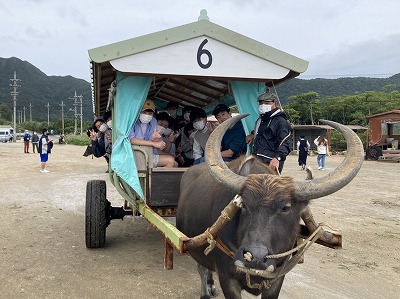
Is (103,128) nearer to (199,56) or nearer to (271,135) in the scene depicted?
(199,56)

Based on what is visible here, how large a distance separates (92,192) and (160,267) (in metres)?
1.34

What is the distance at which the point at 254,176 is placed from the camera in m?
2.53

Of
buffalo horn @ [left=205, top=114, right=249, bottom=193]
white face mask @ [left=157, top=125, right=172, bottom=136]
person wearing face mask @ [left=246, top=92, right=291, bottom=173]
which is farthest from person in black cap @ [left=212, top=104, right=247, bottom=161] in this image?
buffalo horn @ [left=205, top=114, right=249, bottom=193]

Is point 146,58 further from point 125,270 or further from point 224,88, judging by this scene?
point 125,270

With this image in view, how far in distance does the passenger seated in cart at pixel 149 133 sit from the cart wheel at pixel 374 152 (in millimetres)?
20787

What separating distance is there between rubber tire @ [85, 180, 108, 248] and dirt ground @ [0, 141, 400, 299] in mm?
230

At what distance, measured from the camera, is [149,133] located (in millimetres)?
5039

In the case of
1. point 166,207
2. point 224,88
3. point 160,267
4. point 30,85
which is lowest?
point 160,267

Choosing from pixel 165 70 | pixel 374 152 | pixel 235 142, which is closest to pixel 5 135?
pixel 374 152

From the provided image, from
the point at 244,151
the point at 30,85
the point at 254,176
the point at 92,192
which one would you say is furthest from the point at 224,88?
the point at 30,85

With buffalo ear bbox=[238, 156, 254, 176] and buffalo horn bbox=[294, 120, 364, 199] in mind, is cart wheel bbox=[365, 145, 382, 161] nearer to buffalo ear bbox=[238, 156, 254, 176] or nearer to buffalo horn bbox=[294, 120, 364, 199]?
buffalo ear bbox=[238, 156, 254, 176]

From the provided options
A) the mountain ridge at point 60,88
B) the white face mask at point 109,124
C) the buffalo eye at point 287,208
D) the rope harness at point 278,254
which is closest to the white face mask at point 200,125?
the white face mask at point 109,124

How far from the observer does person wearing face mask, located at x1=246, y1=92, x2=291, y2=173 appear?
4203mm

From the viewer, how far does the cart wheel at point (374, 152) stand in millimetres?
22922
